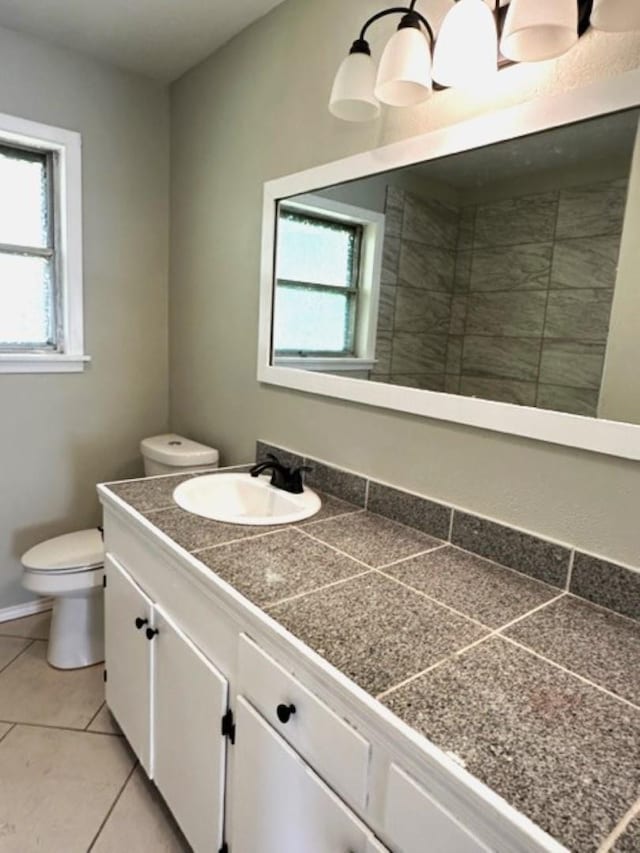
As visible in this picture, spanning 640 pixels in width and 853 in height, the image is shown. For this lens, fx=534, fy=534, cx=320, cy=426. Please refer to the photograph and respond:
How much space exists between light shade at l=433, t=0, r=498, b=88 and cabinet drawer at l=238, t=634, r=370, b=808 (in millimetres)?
1252

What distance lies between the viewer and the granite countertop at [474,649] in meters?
0.62

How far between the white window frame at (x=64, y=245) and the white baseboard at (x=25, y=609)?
1047mm

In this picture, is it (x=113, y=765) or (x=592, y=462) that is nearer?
(x=592, y=462)

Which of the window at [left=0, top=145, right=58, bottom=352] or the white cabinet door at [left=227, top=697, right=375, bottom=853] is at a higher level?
the window at [left=0, top=145, right=58, bottom=352]

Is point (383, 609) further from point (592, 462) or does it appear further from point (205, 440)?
point (205, 440)

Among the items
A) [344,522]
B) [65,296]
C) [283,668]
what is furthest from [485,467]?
[65,296]

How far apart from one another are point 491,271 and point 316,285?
677 millimetres

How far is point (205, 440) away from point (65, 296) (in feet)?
2.77

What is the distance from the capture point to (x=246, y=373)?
2.06 m

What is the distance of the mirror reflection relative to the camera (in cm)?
105

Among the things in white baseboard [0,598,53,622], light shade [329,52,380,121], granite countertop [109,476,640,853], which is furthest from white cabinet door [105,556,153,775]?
light shade [329,52,380,121]

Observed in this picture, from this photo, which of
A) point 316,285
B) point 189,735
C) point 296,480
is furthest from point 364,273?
point 189,735

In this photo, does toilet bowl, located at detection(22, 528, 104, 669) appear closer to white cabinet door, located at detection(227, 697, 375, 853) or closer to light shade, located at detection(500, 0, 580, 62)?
white cabinet door, located at detection(227, 697, 375, 853)

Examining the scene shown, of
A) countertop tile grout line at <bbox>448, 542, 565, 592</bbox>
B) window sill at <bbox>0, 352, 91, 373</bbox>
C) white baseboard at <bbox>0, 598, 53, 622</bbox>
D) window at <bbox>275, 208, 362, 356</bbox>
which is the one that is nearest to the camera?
countertop tile grout line at <bbox>448, 542, 565, 592</bbox>
